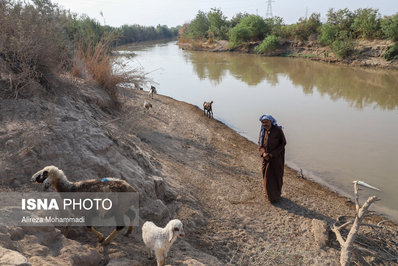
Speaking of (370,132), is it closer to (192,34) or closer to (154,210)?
(154,210)

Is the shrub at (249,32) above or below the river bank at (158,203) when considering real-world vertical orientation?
above

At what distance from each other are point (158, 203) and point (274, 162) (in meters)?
2.23

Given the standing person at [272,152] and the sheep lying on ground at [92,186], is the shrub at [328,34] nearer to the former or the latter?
the standing person at [272,152]

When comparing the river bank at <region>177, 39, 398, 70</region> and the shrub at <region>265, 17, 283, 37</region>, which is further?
the shrub at <region>265, 17, 283, 37</region>

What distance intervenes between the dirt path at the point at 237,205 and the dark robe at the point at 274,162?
248 millimetres

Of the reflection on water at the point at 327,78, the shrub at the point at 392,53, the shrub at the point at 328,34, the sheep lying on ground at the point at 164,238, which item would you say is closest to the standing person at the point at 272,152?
the sheep lying on ground at the point at 164,238

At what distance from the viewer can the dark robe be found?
4918 millimetres

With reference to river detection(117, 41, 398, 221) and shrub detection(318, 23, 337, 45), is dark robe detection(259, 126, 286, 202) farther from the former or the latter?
shrub detection(318, 23, 337, 45)

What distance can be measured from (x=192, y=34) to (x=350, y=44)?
37306mm

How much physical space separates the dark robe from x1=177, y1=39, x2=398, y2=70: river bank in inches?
966

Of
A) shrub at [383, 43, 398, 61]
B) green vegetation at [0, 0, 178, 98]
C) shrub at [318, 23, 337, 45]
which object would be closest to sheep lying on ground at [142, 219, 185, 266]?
green vegetation at [0, 0, 178, 98]

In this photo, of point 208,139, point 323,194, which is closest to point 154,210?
point 323,194

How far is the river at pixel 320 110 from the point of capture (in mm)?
7684

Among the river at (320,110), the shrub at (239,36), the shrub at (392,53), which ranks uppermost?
the shrub at (239,36)
